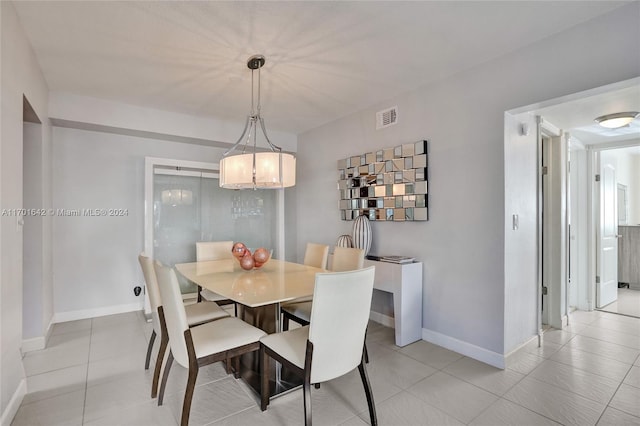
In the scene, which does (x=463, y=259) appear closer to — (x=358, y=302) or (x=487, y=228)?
(x=487, y=228)

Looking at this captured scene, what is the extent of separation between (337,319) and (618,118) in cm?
321

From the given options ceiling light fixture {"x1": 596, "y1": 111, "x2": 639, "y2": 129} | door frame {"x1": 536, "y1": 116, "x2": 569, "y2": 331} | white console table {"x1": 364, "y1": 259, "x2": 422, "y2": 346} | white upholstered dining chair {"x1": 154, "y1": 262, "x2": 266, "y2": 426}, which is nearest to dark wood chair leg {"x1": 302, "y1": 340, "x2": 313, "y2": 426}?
white upholstered dining chair {"x1": 154, "y1": 262, "x2": 266, "y2": 426}

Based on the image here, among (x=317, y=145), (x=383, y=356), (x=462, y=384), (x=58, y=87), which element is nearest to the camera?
(x=462, y=384)

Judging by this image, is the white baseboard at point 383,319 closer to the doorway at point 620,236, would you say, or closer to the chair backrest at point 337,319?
the chair backrest at point 337,319

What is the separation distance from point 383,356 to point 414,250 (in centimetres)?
106

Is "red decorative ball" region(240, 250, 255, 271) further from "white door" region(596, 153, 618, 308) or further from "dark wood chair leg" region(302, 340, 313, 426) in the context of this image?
"white door" region(596, 153, 618, 308)

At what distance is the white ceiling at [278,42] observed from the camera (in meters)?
1.95

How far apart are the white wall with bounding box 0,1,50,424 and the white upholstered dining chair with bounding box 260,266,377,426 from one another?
5.03 feet

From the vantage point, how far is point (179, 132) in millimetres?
3922

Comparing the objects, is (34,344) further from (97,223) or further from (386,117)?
(386,117)

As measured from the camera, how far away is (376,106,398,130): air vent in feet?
11.0

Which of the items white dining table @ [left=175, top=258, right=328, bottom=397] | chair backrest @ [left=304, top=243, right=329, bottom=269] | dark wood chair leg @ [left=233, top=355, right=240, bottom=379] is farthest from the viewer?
chair backrest @ [left=304, top=243, right=329, bottom=269]

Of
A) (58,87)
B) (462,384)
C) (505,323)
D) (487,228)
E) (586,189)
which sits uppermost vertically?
(58,87)

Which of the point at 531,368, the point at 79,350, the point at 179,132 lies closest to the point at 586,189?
the point at 531,368
